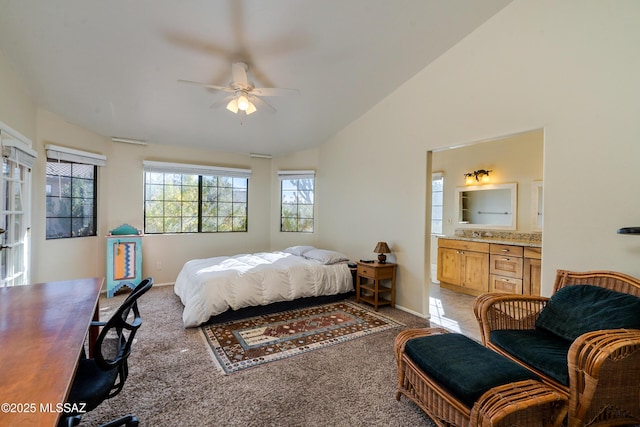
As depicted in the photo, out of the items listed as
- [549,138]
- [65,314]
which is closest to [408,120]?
[549,138]

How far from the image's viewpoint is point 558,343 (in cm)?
182

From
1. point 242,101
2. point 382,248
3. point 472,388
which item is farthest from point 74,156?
point 472,388

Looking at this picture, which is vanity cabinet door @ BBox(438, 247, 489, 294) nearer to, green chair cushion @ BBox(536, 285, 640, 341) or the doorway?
green chair cushion @ BBox(536, 285, 640, 341)

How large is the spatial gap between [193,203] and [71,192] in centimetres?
170

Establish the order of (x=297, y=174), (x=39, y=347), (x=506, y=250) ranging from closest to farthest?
(x=39, y=347) → (x=506, y=250) → (x=297, y=174)

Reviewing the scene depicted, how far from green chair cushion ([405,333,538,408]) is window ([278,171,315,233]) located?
405cm

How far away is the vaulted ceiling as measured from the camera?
2.32 metres

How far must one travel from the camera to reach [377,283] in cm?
375

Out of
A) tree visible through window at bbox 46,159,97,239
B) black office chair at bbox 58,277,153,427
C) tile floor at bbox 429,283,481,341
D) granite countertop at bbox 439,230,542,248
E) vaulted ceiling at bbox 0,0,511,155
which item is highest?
vaulted ceiling at bbox 0,0,511,155

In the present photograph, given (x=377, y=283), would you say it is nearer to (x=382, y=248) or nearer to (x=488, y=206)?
(x=382, y=248)

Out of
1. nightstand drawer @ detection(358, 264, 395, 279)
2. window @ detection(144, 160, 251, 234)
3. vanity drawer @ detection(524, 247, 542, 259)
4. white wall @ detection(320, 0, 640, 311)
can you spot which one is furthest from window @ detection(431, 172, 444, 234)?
window @ detection(144, 160, 251, 234)

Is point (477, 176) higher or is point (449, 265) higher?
point (477, 176)

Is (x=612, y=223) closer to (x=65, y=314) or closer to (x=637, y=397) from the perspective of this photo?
(x=637, y=397)

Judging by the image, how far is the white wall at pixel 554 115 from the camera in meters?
2.08
